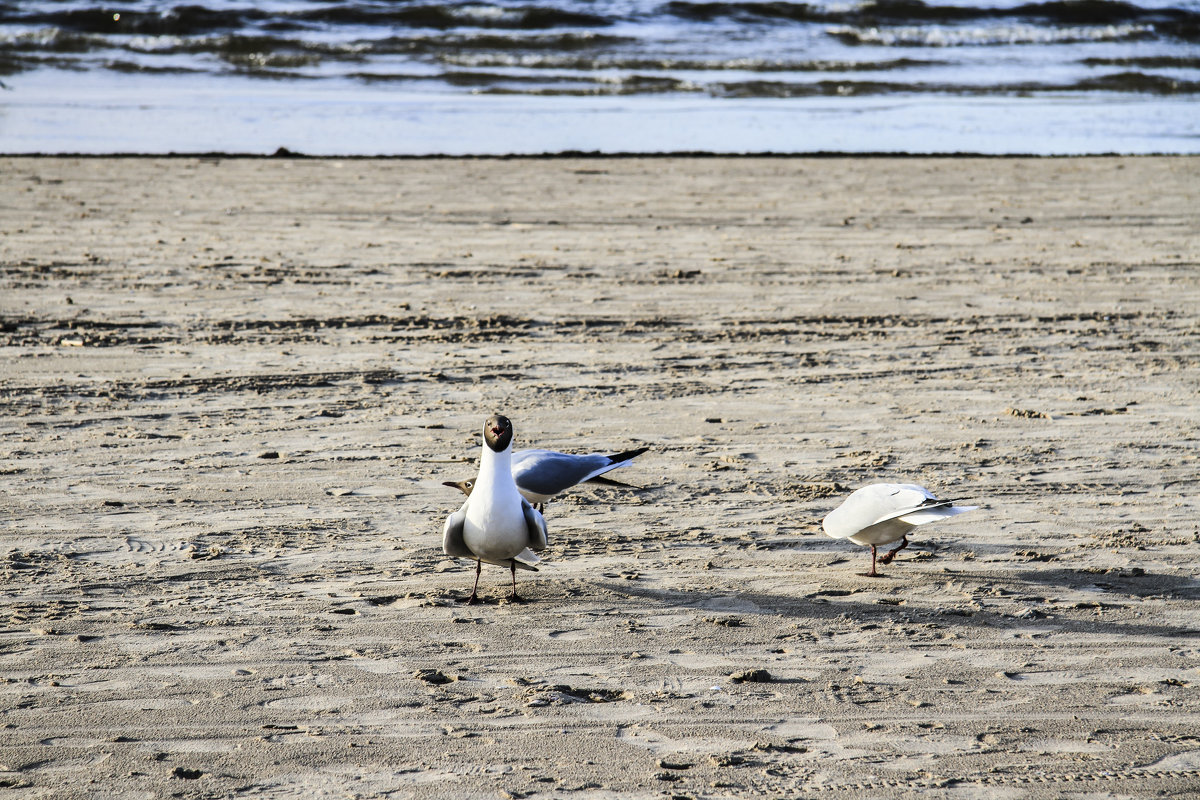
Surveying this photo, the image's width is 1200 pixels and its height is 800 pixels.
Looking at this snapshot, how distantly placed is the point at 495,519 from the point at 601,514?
1172 mm

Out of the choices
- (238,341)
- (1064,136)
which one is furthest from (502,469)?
(1064,136)

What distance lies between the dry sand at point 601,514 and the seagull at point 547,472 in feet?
0.82

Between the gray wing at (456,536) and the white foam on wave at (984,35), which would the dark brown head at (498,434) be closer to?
the gray wing at (456,536)

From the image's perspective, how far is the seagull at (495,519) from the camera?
13.8 feet

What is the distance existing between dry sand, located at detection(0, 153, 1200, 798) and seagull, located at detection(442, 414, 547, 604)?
235 mm

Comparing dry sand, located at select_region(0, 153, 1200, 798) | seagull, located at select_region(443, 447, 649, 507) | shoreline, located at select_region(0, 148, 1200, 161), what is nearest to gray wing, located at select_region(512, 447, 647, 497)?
seagull, located at select_region(443, 447, 649, 507)

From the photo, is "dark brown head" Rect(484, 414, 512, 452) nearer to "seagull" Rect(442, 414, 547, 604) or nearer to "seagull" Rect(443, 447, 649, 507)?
"seagull" Rect(442, 414, 547, 604)

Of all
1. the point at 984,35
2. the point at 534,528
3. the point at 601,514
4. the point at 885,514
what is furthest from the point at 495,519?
the point at 984,35

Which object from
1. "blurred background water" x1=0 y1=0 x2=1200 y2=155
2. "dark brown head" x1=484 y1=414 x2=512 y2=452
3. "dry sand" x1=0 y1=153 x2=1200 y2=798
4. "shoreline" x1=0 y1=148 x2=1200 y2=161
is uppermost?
"blurred background water" x1=0 y1=0 x2=1200 y2=155

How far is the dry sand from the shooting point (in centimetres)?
334

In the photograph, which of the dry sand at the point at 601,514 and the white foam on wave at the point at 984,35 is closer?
the dry sand at the point at 601,514

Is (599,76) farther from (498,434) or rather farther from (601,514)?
(498,434)

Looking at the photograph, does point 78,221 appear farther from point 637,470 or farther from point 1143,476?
point 1143,476

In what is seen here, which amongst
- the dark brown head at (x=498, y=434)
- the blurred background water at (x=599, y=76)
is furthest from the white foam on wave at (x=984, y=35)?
the dark brown head at (x=498, y=434)
